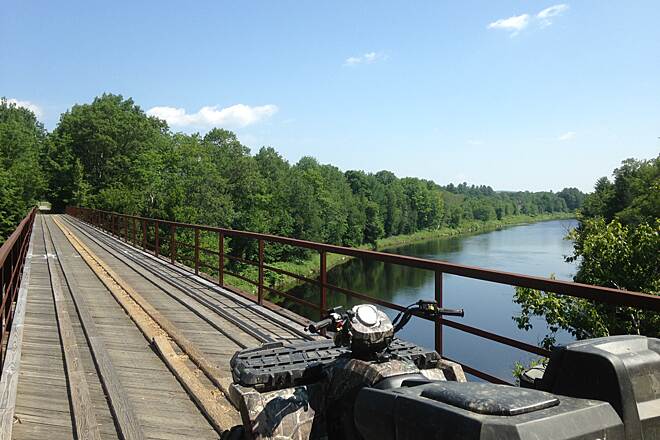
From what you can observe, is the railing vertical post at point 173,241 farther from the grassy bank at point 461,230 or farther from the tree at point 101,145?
the grassy bank at point 461,230

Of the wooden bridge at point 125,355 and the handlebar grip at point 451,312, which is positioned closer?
the handlebar grip at point 451,312

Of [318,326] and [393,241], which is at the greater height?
[318,326]

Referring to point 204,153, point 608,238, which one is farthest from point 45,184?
point 608,238

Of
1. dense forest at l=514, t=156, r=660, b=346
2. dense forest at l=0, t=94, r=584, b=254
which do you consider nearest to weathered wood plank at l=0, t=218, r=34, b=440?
dense forest at l=514, t=156, r=660, b=346

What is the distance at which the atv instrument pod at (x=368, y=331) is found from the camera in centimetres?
179

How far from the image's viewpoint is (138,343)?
5.41 meters

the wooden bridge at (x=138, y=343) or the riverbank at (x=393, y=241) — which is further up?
the wooden bridge at (x=138, y=343)

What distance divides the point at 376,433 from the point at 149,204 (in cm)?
5221

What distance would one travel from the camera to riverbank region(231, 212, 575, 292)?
46625mm

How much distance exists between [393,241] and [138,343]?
88390 millimetres

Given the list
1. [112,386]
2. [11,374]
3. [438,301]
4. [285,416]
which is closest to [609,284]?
[438,301]

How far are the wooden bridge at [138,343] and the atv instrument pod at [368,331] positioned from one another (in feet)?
5.07

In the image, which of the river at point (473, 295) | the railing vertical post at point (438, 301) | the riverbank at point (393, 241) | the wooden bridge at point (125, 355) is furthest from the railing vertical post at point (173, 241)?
the riverbank at point (393, 241)

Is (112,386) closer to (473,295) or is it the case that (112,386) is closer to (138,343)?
(138,343)
